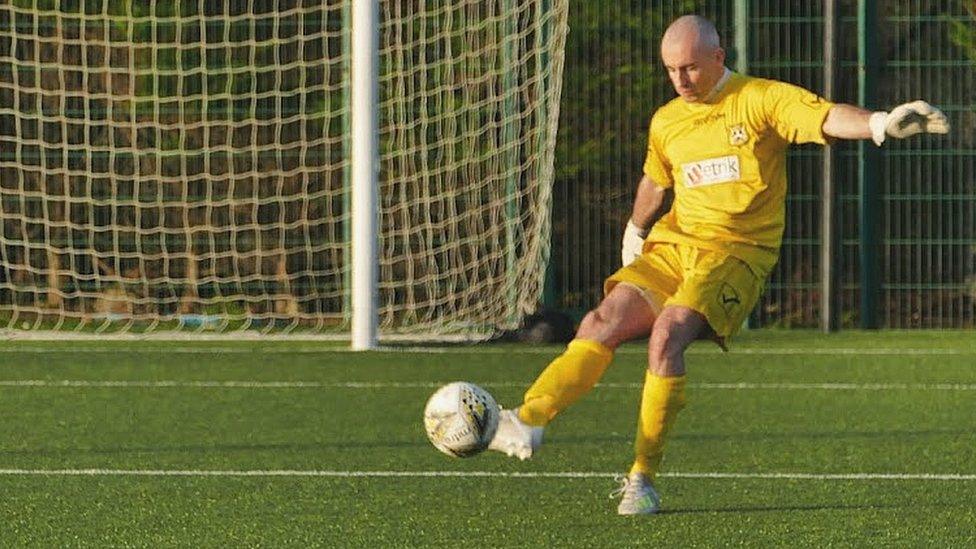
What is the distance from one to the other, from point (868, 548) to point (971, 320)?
8.98 meters

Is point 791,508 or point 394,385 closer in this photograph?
point 791,508

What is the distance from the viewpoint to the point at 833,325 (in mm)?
14125

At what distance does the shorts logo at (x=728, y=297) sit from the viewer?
6.32 metres

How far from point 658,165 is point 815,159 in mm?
7694

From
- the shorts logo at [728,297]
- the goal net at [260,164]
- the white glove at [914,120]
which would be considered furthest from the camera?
the goal net at [260,164]

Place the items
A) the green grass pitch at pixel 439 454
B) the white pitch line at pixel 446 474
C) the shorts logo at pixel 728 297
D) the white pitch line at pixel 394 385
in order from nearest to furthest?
the green grass pitch at pixel 439 454 → the shorts logo at pixel 728 297 → the white pitch line at pixel 446 474 → the white pitch line at pixel 394 385

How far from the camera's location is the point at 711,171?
6.53 m

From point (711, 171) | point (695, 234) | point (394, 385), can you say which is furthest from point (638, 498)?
point (394, 385)

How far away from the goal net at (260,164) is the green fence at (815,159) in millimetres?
872

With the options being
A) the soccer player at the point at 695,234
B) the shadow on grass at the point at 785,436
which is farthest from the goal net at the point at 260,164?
the soccer player at the point at 695,234

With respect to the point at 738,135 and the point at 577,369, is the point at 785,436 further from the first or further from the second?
the point at 577,369

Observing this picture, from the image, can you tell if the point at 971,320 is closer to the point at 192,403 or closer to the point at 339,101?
the point at 339,101

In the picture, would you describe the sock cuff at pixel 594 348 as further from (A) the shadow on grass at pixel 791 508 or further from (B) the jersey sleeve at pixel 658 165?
(B) the jersey sleeve at pixel 658 165

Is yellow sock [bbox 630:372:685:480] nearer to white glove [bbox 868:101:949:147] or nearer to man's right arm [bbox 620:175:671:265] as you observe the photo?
man's right arm [bbox 620:175:671:265]
